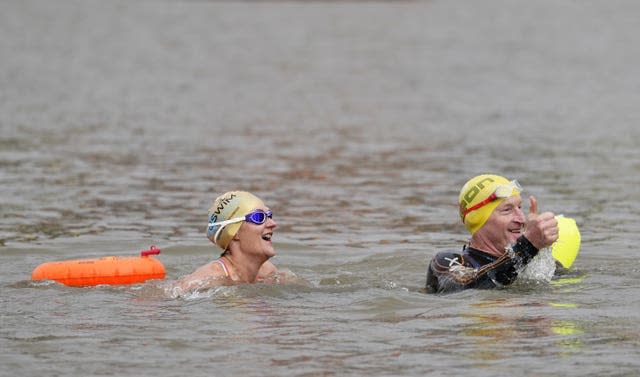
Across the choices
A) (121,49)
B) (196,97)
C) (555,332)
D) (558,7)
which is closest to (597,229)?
(555,332)

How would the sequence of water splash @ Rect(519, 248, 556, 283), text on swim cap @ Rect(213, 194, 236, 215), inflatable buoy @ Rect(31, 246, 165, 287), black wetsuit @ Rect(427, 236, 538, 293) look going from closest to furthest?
black wetsuit @ Rect(427, 236, 538, 293) → water splash @ Rect(519, 248, 556, 283) → text on swim cap @ Rect(213, 194, 236, 215) → inflatable buoy @ Rect(31, 246, 165, 287)

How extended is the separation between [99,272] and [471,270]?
12.2 ft

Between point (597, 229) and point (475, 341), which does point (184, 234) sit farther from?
point (475, 341)

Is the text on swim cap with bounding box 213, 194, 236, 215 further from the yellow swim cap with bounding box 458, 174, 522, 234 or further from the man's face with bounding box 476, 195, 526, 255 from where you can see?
the man's face with bounding box 476, 195, 526, 255

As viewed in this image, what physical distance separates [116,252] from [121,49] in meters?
37.4

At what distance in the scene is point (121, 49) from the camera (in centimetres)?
5331

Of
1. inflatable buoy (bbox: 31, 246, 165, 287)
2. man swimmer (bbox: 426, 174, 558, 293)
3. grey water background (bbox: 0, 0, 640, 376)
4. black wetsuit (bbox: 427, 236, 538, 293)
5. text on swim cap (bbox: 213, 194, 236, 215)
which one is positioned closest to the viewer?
grey water background (bbox: 0, 0, 640, 376)

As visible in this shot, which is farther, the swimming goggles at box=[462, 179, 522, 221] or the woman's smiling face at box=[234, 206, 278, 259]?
the woman's smiling face at box=[234, 206, 278, 259]

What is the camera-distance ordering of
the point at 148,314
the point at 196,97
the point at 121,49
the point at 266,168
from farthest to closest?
the point at 121,49, the point at 196,97, the point at 266,168, the point at 148,314

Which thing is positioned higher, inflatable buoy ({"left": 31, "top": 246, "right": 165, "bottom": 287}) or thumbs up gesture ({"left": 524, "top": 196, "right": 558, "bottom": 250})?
thumbs up gesture ({"left": 524, "top": 196, "right": 558, "bottom": 250})

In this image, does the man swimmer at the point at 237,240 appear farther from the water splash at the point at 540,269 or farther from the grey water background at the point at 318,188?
the water splash at the point at 540,269

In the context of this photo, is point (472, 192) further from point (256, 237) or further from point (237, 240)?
point (237, 240)

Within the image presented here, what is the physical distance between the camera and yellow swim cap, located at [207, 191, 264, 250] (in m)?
13.1

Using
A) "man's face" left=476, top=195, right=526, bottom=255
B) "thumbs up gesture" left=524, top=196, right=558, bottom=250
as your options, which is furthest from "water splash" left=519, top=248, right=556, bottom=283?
"thumbs up gesture" left=524, top=196, right=558, bottom=250
